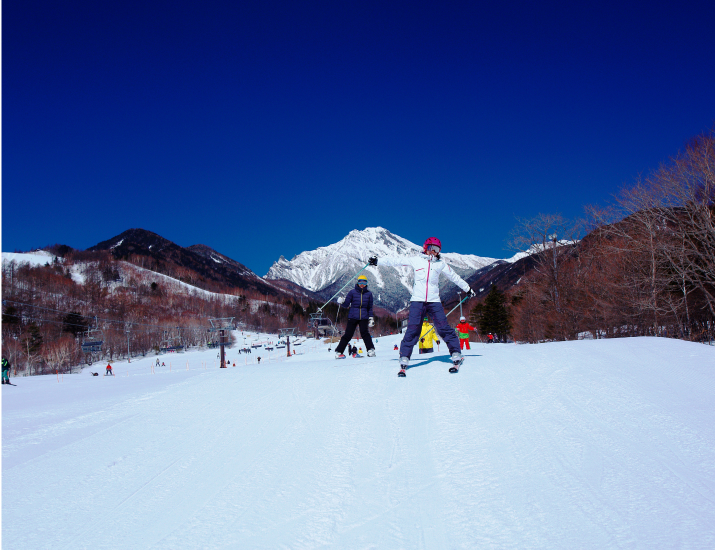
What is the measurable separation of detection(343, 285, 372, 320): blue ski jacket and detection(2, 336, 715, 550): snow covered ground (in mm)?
5644

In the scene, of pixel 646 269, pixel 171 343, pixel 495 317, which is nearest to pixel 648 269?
pixel 646 269

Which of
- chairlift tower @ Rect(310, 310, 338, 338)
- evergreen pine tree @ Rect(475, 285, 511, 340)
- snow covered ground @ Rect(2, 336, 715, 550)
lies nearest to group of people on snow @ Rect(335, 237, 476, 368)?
snow covered ground @ Rect(2, 336, 715, 550)

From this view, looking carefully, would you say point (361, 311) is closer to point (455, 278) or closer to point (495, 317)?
point (455, 278)

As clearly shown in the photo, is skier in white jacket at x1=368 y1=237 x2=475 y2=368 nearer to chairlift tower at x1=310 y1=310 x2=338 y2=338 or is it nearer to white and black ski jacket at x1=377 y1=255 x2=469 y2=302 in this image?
white and black ski jacket at x1=377 y1=255 x2=469 y2=302

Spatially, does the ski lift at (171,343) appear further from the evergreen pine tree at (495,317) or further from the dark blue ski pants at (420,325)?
the dark blue ski pants at (420,325)

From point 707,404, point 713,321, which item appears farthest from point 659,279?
point 707,404

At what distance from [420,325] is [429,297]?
1.72 ft

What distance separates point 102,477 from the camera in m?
3.46

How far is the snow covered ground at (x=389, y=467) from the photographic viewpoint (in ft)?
8.40

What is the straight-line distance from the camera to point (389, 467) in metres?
3.42

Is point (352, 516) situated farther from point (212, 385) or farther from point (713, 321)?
point (713, 321)

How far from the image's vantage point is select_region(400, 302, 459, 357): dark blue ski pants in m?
7.20

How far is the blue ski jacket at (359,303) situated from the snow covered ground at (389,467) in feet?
18.5

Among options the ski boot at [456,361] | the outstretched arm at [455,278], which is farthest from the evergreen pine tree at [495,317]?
the ski boot at [456,361]
